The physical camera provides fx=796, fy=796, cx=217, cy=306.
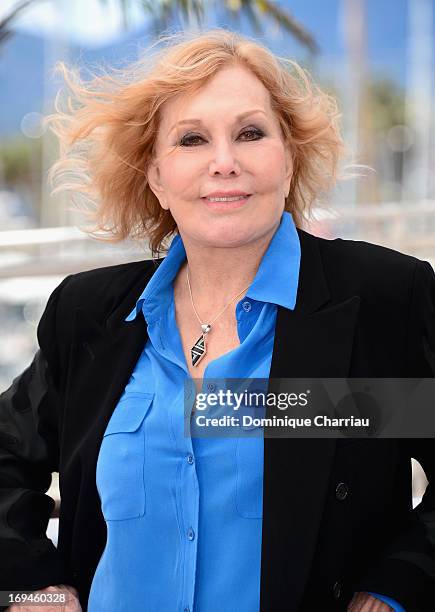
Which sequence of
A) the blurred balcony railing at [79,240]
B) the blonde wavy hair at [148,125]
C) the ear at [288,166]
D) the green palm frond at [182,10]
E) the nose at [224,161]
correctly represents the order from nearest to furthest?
the nose at [224,161]
the blonde wavy hair at [148,125]
the ear at [288,166]
the blurred balcony railing at [79,240]
the green palm frond at [182,10]

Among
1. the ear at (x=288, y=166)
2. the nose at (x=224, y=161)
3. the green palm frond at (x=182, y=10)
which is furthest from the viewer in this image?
the green palm frond at (x=182, y=10)

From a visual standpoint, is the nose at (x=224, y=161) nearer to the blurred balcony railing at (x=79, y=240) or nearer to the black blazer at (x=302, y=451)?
the black blazer at (x=302, y=451)

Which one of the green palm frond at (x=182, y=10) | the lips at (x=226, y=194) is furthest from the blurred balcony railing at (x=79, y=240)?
the green palm frond at (x=182, y=10)

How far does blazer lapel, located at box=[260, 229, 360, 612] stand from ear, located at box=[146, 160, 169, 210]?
0.46 metres

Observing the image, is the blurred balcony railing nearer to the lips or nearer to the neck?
the neck

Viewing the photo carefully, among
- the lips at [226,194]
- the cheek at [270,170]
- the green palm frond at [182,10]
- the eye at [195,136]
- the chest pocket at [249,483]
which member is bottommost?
the chest pocket at [249,483]

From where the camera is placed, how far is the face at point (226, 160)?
170 centimetres

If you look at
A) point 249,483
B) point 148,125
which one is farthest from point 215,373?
point 148,125

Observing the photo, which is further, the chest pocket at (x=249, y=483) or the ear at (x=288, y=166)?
the ear at (x=288, y=166)

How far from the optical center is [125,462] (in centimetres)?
170

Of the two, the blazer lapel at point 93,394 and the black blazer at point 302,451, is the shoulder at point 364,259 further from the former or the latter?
the blazer lapel at point 93,394

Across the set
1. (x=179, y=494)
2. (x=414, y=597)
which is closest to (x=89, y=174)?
(x=179, y=494)

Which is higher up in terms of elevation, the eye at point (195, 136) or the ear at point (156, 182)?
the eye at point (195, 136)

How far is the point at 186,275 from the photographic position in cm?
Answer: 199
